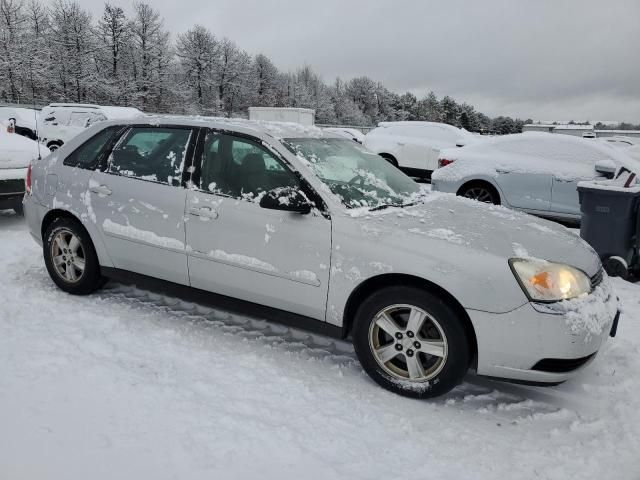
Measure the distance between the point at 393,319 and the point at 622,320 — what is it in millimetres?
2450

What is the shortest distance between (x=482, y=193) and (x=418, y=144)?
16.8 ft

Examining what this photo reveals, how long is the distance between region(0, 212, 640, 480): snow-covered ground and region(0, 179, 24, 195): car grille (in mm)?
3528

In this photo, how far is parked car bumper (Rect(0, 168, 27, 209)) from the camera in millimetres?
6742

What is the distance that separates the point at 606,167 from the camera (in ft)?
22.9

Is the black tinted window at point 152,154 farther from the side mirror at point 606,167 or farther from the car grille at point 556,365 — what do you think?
the side mirror at point 606,167

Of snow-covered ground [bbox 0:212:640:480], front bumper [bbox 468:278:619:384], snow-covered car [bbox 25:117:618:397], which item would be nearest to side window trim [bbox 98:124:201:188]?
snow-covered car [bbox 25:117:618:397]

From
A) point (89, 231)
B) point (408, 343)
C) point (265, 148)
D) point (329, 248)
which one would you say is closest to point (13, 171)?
point (89, 231)

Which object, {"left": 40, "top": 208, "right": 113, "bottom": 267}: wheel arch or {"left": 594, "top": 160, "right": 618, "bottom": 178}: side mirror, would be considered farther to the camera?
{"left": 594, "top": 160, "right": 618, "bottom": 178}: side mirror

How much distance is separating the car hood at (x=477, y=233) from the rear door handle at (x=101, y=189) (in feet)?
7.17

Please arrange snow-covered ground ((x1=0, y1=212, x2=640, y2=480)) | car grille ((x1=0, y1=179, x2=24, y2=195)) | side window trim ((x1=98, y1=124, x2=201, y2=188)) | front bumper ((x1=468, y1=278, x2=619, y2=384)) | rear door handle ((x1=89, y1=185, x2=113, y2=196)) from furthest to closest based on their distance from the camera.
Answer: car grille ((x1=0, y1=179, x2=24, y2=195)) → rear door handle ((x1=89, y1=185, x2=113, y2=196)) → side window trim ((x1=98, y1=124, x2=201, y2=188)) → front bumper ((x1=468, y1=278, x2=619, y2=384)) → snow-covered ground ((x1=0, y1=212, x2=640, y2=480))

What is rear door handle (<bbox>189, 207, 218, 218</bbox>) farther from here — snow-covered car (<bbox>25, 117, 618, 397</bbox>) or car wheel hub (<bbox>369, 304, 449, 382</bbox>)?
car wheel hub (<bbox>369, 304, 449, 382</bbox>)

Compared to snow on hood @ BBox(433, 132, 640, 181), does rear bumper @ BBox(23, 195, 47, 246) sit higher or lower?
lower

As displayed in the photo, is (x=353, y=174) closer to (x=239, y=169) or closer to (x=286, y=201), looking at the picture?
(x=286, y=201)

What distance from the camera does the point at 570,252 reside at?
3109mm
